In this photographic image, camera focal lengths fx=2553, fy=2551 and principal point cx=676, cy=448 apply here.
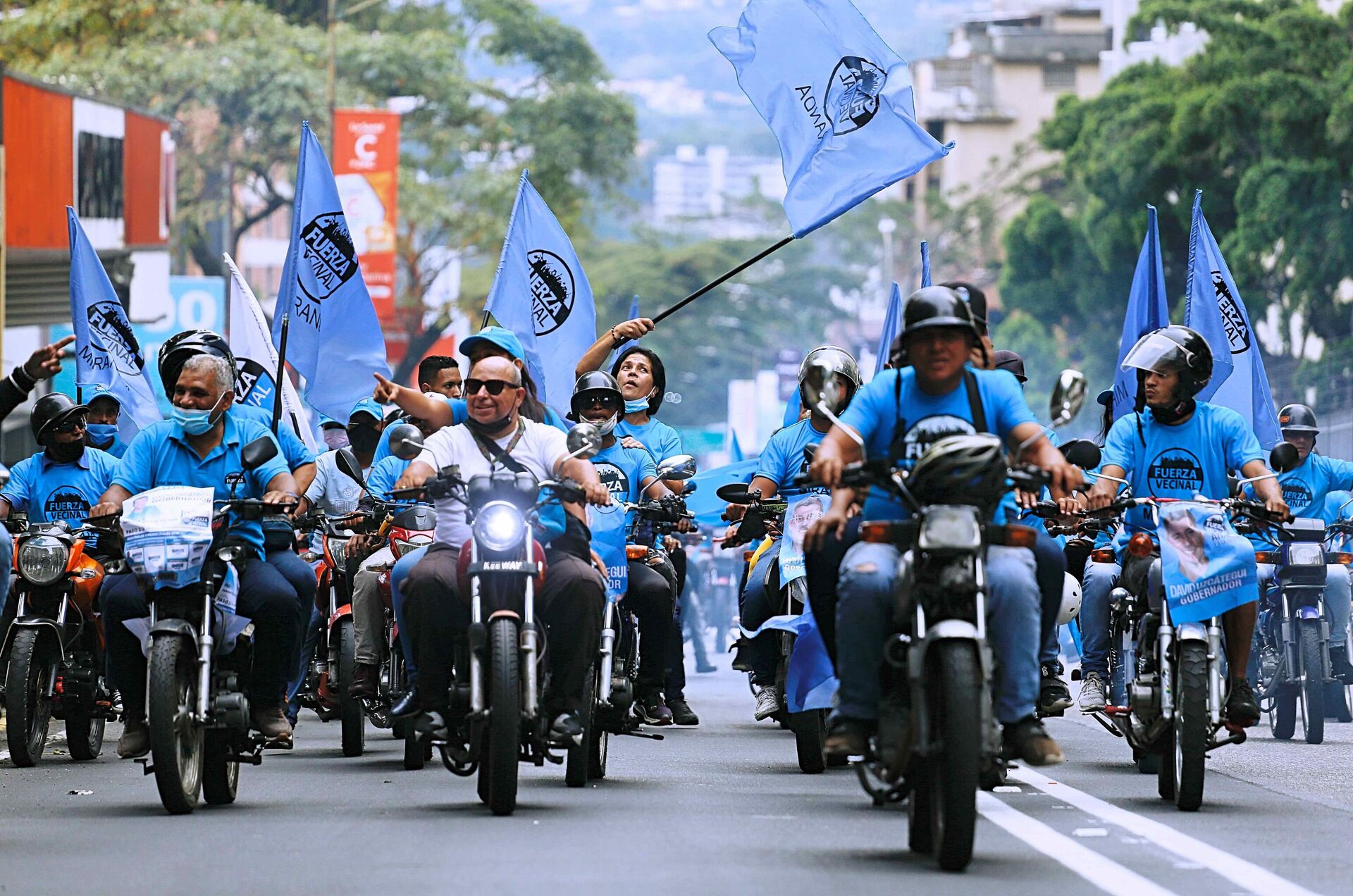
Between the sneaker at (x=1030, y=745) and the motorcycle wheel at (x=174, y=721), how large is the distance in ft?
9.72

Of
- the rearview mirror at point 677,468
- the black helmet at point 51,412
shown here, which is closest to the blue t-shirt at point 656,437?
the rearview mirror at point 677,468

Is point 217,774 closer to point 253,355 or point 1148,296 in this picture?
point 253,355

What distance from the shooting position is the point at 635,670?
12.5m

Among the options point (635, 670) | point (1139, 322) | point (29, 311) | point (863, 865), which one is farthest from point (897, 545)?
point (29, 311)

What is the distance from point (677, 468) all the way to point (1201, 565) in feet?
8.36

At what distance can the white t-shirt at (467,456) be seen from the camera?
955cm

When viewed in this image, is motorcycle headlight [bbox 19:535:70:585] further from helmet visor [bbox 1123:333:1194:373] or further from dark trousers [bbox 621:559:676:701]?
helmet visor [bbox 1123:333:1194:373]

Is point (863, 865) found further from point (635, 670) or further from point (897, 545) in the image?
point (635, 670)

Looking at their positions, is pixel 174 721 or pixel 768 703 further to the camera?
pixel 768 703

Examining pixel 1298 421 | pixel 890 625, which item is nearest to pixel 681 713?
pixel 1298 421

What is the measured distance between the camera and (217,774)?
9648 mm

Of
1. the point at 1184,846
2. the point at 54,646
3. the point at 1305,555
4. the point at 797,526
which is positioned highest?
the point at 797,526

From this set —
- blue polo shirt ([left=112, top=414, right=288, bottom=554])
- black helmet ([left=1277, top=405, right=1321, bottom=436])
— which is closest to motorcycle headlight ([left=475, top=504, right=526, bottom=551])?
blue polo shirt ([left=112, top=414, right=288, bottom=554])

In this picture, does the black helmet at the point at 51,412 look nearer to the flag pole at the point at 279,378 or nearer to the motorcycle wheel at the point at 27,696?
the flag pole at the point at 279,378
